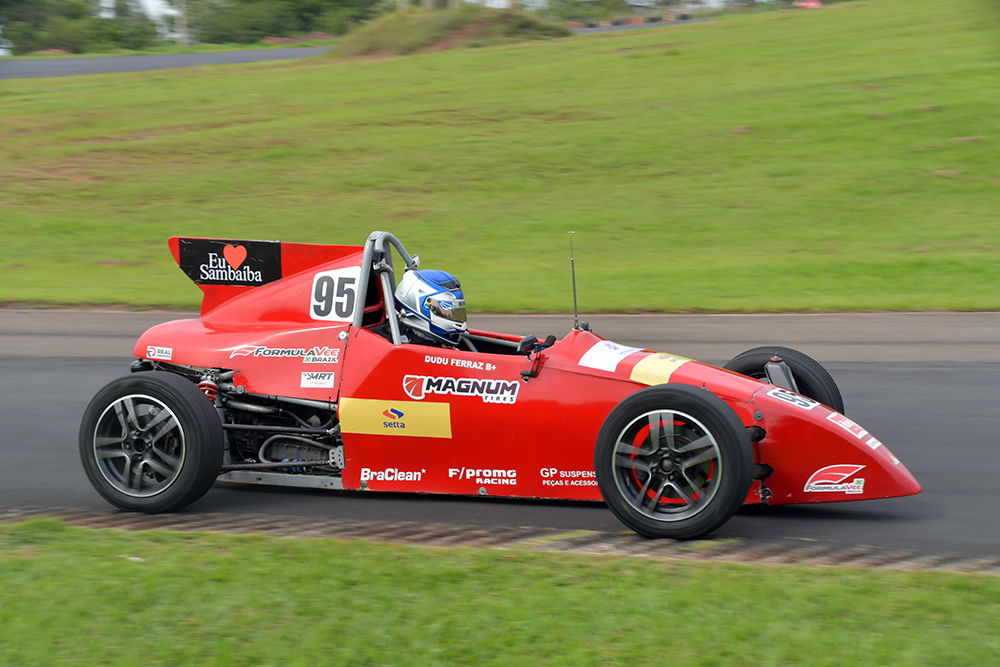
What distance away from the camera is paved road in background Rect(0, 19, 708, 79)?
117ft

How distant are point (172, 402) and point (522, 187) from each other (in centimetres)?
1494

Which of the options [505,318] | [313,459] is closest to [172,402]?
[313,459]

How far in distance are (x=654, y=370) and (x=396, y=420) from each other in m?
1.46

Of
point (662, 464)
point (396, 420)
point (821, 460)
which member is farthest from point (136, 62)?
point (821, 460)

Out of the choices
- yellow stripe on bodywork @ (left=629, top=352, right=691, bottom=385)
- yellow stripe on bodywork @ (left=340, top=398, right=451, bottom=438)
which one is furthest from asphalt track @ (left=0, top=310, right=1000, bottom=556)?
yellow stripe on bodywork @ (left=629, top=352, right=691, bottom=385)

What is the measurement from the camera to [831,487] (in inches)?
195

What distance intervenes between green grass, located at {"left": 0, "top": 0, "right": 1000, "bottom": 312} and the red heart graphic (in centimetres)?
663

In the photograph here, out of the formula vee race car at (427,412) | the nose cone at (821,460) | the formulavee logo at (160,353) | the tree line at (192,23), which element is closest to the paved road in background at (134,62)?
the tree line at (192,23)

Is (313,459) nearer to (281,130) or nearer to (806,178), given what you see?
(806,178)

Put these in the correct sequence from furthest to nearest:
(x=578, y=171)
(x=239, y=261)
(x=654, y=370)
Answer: (x=578, y=171), (x=239, y=261), (x=654, y=370)

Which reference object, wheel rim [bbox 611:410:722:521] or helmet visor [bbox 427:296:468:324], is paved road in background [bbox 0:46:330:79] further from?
wheel rim [bbox 611:410:722:521]

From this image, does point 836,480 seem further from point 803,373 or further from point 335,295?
point 335,295

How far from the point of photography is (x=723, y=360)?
31.5 ft

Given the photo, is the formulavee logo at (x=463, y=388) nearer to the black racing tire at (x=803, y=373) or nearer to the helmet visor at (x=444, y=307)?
the helmet visor at (x=444, y=307)
